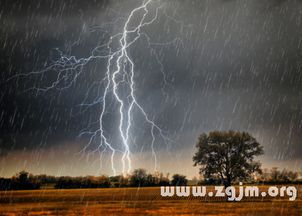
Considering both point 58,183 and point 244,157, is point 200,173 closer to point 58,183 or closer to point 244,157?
point 244,157

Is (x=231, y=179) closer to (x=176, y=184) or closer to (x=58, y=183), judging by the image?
(x=176, y=184)

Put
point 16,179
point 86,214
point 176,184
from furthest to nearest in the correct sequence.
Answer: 1. point 16,179
2. point 176,184
3. point 86,214

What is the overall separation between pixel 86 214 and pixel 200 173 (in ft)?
68.2

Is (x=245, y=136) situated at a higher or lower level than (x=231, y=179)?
higher

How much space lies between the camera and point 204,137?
42.4 meters

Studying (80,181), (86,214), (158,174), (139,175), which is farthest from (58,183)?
(86,214)

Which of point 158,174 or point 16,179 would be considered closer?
point 158,174

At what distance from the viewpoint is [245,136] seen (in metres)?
42.2

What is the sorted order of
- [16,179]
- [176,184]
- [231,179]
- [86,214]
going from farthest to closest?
1. [16,179]
2. [176,184]
3. [231,179]
4. [86,214]

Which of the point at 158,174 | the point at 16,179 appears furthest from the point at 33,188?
the point at 158,174

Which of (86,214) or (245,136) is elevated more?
(245,136)

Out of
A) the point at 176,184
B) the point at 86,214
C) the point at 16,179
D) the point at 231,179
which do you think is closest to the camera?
the point at 86,214

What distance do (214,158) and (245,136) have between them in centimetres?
372

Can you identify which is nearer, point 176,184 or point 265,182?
point 176,184
